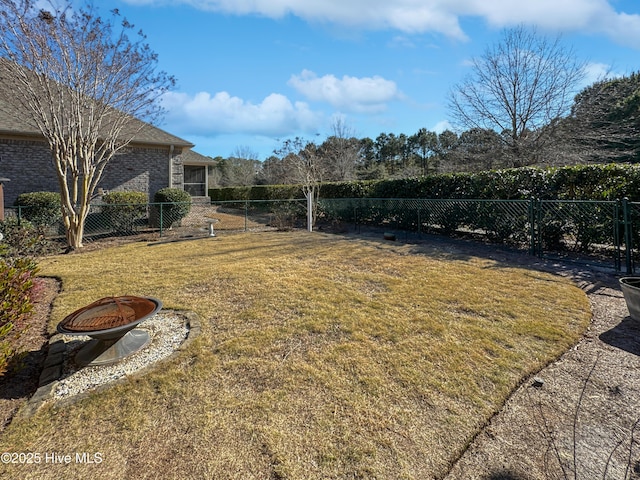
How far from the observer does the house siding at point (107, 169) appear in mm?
10414

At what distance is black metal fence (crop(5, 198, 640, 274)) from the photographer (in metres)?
5.95

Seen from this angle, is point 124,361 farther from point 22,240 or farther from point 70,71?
point 70,71

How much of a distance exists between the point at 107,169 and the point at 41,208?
3215mm

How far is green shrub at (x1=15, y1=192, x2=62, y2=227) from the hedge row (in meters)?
10.6

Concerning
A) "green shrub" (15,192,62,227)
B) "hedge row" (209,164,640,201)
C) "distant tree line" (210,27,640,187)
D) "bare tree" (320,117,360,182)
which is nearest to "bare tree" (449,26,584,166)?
"distant tree line" (210,27,640,187)

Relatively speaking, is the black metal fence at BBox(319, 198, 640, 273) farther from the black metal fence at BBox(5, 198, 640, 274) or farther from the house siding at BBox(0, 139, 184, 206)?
the house siding at BBox(0, 139, 184, 206)

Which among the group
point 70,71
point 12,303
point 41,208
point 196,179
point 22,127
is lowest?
point 12,303

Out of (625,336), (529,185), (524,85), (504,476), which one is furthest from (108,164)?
(524,85)

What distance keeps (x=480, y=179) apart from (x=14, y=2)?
11349 mm

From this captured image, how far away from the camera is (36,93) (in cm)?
718

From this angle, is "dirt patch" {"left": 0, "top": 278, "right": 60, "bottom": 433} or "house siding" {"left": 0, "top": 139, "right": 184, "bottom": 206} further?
"house siding" {"left": 0, "top": 139, "right": 184, "bottom": 206}

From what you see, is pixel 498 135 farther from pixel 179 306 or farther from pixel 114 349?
pixel 114 349

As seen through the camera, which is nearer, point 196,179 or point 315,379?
point 315,379

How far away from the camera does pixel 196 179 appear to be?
18.8 m
